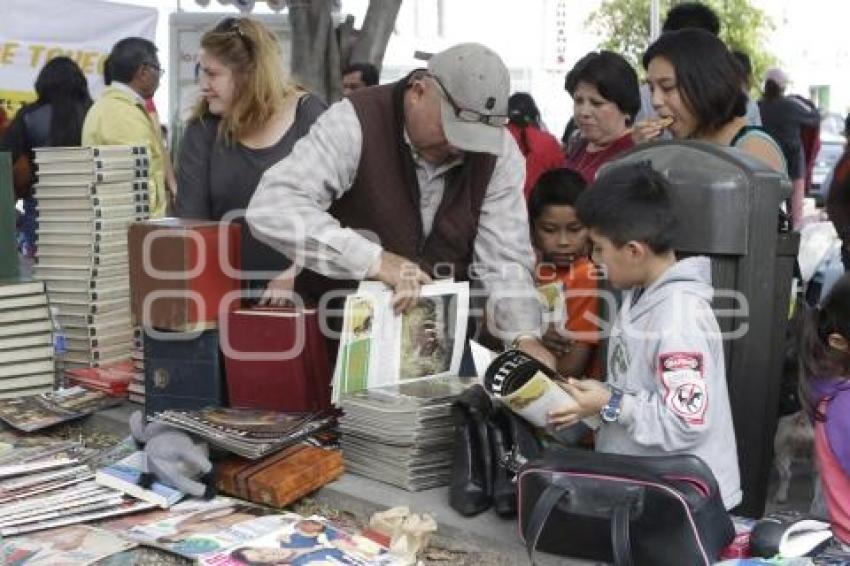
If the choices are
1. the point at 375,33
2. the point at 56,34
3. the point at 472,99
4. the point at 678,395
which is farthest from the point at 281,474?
the point at 56,34

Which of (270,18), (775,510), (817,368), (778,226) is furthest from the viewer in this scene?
(270,18)

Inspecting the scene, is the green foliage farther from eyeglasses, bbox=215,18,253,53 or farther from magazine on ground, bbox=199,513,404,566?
magazine on ground, bbox=199,513,404,566

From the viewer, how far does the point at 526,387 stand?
2818 mm

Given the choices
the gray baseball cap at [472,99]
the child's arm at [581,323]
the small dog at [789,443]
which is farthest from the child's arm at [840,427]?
the gray baseball cap at [472,99]

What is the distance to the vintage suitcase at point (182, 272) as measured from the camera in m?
4.00

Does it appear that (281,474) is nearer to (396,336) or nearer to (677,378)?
(396,336)

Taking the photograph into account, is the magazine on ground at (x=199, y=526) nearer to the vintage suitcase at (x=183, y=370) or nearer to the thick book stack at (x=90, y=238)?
the vintage suitcase at (x=183, y=370)

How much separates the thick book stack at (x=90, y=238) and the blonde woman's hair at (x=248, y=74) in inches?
36.9

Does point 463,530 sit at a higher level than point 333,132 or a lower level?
lower

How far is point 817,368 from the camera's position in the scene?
2.81 m

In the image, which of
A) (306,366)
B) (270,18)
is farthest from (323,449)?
(270,18)

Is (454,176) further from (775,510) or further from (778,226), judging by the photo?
(775,510)

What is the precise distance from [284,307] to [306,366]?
233mm

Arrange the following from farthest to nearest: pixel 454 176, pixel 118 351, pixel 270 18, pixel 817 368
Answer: pixel 270 18
pixel 118 351
pixel 454 176
pixel 817 368
